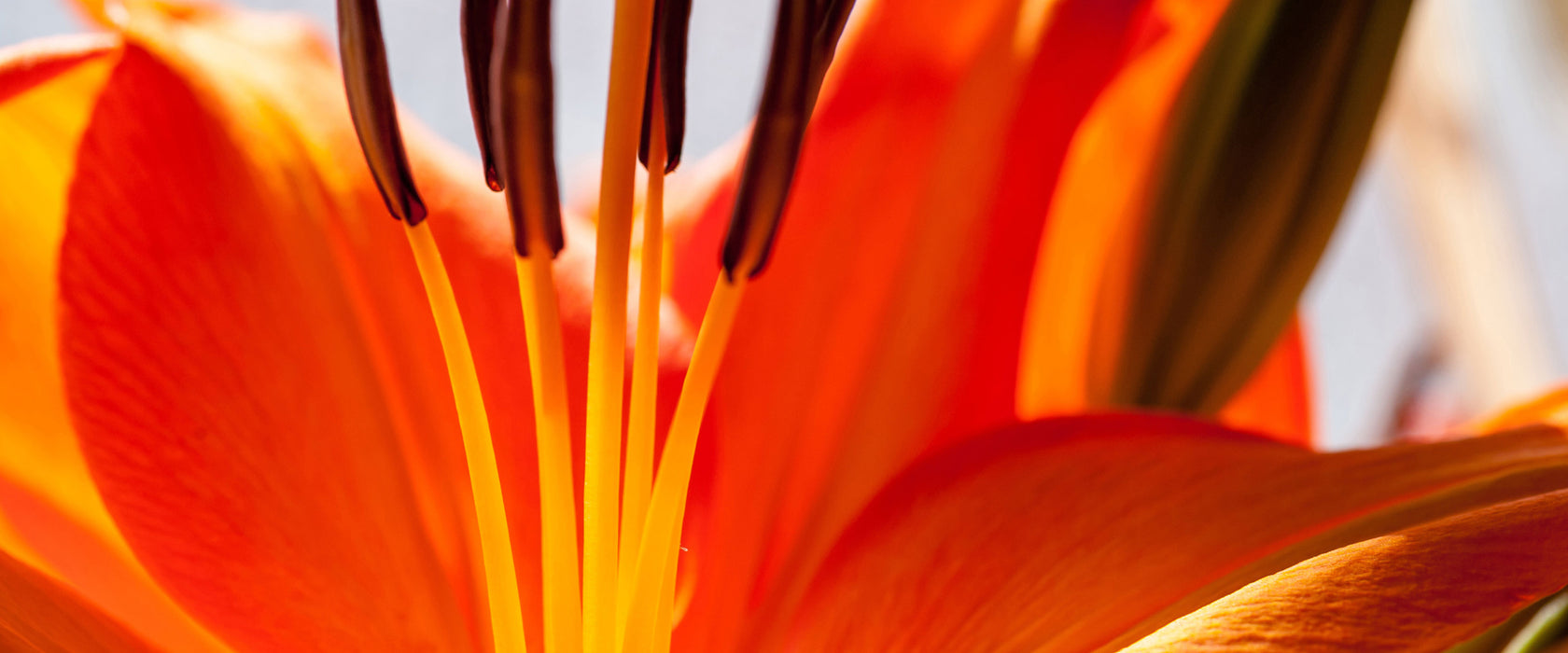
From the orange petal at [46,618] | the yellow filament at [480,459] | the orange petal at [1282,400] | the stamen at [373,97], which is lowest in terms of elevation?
the orange petal at [46,618]

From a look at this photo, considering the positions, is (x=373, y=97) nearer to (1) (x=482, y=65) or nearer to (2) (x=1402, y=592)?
(1) (x=482, y=65)

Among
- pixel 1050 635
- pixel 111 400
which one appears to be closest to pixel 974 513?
pixel 1050 635

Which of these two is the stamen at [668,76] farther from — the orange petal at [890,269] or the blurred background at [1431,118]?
the blurred background at [1431,118]

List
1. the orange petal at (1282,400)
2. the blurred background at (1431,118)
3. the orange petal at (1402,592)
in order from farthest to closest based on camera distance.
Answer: the blurred background at (1431,118), the orange petal at (1282,400), the orange petal at (1402,592)

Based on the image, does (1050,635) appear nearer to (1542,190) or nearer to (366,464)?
(366,464)

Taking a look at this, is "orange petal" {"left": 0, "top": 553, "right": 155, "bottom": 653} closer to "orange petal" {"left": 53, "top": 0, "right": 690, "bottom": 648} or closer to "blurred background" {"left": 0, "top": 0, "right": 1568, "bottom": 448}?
→ "orange petal" {"left": 53, "top": 0, "right": 690, "bottom": 648}

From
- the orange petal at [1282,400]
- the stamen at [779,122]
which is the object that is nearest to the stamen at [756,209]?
the stamen at [779,122]

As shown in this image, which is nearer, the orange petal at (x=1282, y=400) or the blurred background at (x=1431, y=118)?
the orange petal at (x=1282, y=400)
